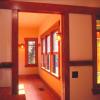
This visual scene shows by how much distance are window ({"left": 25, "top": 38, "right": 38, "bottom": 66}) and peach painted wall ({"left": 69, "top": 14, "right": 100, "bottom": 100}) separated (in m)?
5.55

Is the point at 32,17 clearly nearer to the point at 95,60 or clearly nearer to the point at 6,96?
the point at 95,60

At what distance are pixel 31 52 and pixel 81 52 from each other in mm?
5664

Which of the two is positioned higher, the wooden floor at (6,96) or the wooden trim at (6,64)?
the wooden trim at (6,64)

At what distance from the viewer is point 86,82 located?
9.79ft

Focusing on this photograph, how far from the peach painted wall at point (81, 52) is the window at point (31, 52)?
5551mm

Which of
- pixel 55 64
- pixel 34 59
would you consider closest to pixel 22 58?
pixel 34 59

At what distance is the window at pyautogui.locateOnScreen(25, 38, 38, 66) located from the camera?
8.32 m

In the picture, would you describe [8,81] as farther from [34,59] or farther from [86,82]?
[34,59]

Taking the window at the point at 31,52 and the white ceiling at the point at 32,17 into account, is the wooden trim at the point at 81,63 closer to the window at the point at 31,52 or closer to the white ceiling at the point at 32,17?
the white ceiling at the point at 32,17

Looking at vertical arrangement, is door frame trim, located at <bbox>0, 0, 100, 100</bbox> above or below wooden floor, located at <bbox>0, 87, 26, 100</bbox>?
above

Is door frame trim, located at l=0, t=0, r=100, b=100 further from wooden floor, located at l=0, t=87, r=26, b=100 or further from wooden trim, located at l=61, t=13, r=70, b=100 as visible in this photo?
wooden floor, located at l=0, t=87, r=26, b=100

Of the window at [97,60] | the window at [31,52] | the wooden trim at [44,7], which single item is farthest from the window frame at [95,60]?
the window at [31,52]

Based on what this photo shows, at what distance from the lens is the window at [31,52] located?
8.32 m

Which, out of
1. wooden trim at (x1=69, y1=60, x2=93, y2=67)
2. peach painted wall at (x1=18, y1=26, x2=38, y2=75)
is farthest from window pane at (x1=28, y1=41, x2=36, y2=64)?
wooden trim at (x1=69, y1=60, x2=93, y2=67)
